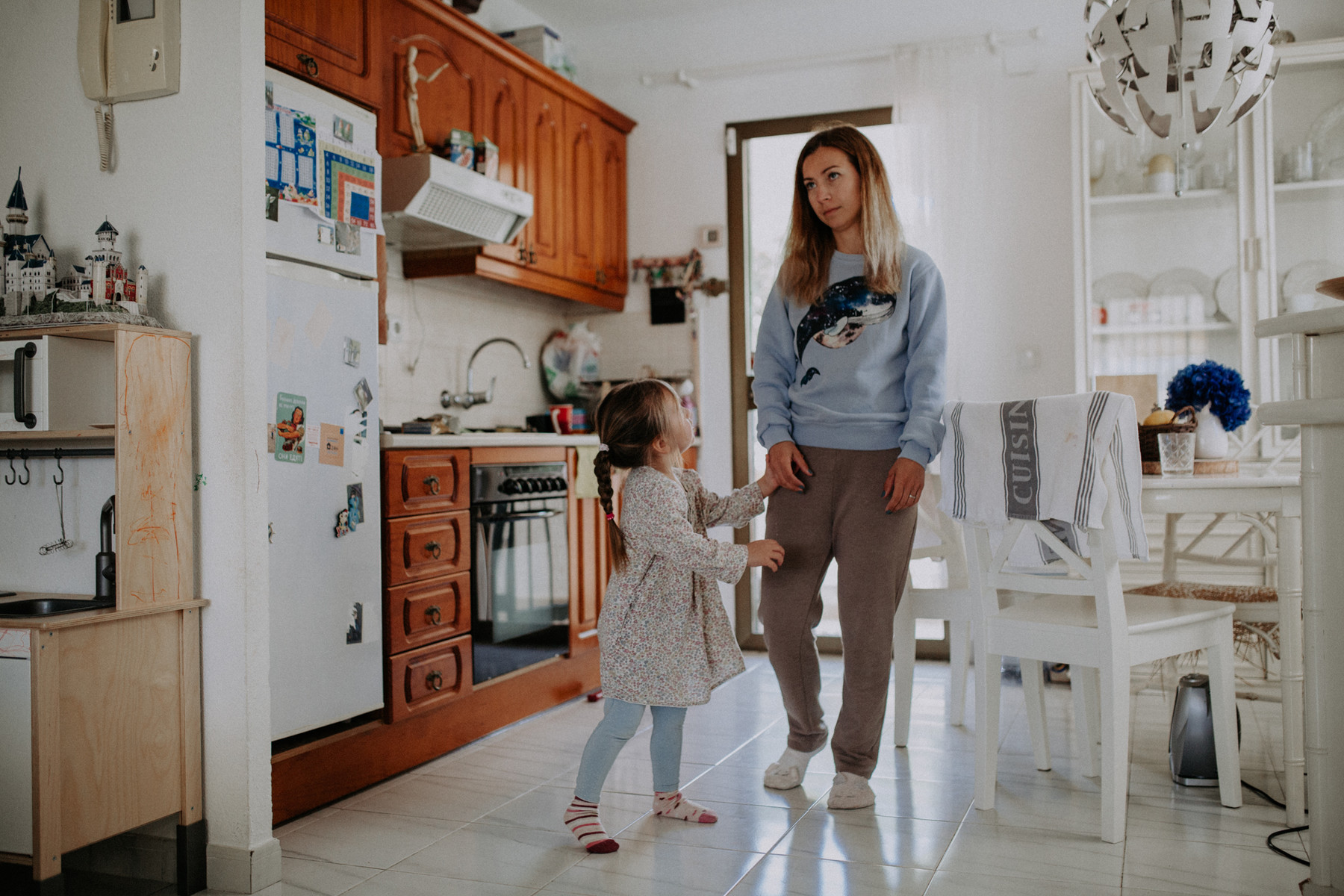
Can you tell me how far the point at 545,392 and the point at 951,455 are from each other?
2.34m

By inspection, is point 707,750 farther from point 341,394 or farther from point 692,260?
point 692,260

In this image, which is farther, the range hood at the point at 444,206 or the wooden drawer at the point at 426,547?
the range hood at the point at 444,206

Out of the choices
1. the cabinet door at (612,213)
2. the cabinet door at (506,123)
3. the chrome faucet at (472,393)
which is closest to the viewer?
the cabinet door at (506,123)

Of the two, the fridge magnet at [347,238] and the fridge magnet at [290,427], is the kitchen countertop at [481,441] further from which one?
the fridge magnet at [347,238]

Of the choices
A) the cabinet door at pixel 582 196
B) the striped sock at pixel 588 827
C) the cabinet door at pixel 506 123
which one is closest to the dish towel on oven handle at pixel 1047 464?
the striped sock at pixel 588 827

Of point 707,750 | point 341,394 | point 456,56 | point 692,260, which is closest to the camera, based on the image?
point 341,394

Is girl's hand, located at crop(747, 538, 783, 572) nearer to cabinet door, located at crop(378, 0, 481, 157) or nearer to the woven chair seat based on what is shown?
the woven chair seat

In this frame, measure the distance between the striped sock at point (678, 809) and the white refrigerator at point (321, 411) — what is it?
72cm

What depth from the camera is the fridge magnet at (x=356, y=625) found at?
92.4 inches

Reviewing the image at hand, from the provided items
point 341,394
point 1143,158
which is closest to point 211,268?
point 341,394

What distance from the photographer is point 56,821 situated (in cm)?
163

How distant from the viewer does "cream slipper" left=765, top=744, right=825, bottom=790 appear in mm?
2330

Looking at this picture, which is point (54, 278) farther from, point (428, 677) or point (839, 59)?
point (839, 59)

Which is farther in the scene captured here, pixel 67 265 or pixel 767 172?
pixel 767 172
